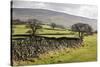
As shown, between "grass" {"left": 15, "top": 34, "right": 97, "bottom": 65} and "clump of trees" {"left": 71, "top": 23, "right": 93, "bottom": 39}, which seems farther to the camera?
"clump of trees" {"left": 71, "top": 23, "right": 93, "bottom": 39}

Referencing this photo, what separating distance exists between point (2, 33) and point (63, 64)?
29.9 inches

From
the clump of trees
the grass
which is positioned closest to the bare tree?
the grass

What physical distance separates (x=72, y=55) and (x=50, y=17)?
0.50 metres

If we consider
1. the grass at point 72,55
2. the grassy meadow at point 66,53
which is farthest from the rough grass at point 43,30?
the grass at point 72,55

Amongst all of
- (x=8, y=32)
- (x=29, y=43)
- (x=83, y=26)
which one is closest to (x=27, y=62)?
(x=29, y=43)

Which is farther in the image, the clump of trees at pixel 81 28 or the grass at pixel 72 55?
the clump of trees at pixel 81 28

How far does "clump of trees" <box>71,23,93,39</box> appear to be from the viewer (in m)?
2.21

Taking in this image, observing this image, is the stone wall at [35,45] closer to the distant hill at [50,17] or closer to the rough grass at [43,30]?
the rough grass at [43,30]

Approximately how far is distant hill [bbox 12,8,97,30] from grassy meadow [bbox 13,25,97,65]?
0.09 m

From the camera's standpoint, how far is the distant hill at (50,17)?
204 centimetres

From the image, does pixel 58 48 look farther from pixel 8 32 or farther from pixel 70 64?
pixel 8 32

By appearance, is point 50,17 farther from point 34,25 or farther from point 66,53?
point 66,53

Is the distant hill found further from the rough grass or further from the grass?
the grass

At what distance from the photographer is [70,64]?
2197mm
